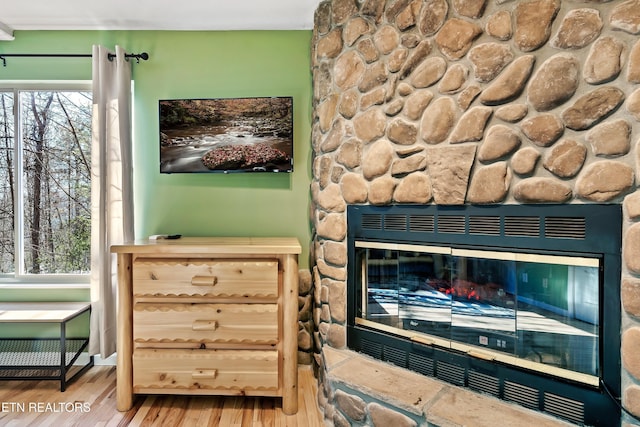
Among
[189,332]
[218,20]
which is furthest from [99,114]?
[189,332]

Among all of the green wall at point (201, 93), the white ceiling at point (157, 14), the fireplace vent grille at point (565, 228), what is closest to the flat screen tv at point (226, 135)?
the green wall at point (201, 93)

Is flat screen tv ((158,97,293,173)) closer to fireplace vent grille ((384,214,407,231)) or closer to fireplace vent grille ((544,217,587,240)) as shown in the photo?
fireplace vent grille ((384,214,407,231))

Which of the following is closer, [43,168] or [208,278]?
[208,278]

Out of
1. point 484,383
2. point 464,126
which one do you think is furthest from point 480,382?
point 464,126

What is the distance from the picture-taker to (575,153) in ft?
3.92

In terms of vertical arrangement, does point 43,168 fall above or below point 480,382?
above

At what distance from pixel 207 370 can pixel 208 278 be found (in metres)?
0.50

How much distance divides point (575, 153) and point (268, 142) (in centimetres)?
168

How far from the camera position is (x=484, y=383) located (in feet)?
4.73

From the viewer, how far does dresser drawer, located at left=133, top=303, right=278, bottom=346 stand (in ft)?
5.98

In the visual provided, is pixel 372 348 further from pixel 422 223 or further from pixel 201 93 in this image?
pixel 201 93

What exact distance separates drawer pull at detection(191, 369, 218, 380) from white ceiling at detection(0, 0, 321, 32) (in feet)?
7.17

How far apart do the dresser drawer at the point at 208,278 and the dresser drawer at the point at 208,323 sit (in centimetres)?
8

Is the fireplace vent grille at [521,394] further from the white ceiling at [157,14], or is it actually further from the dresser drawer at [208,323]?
the white ceiling at [157,14]
